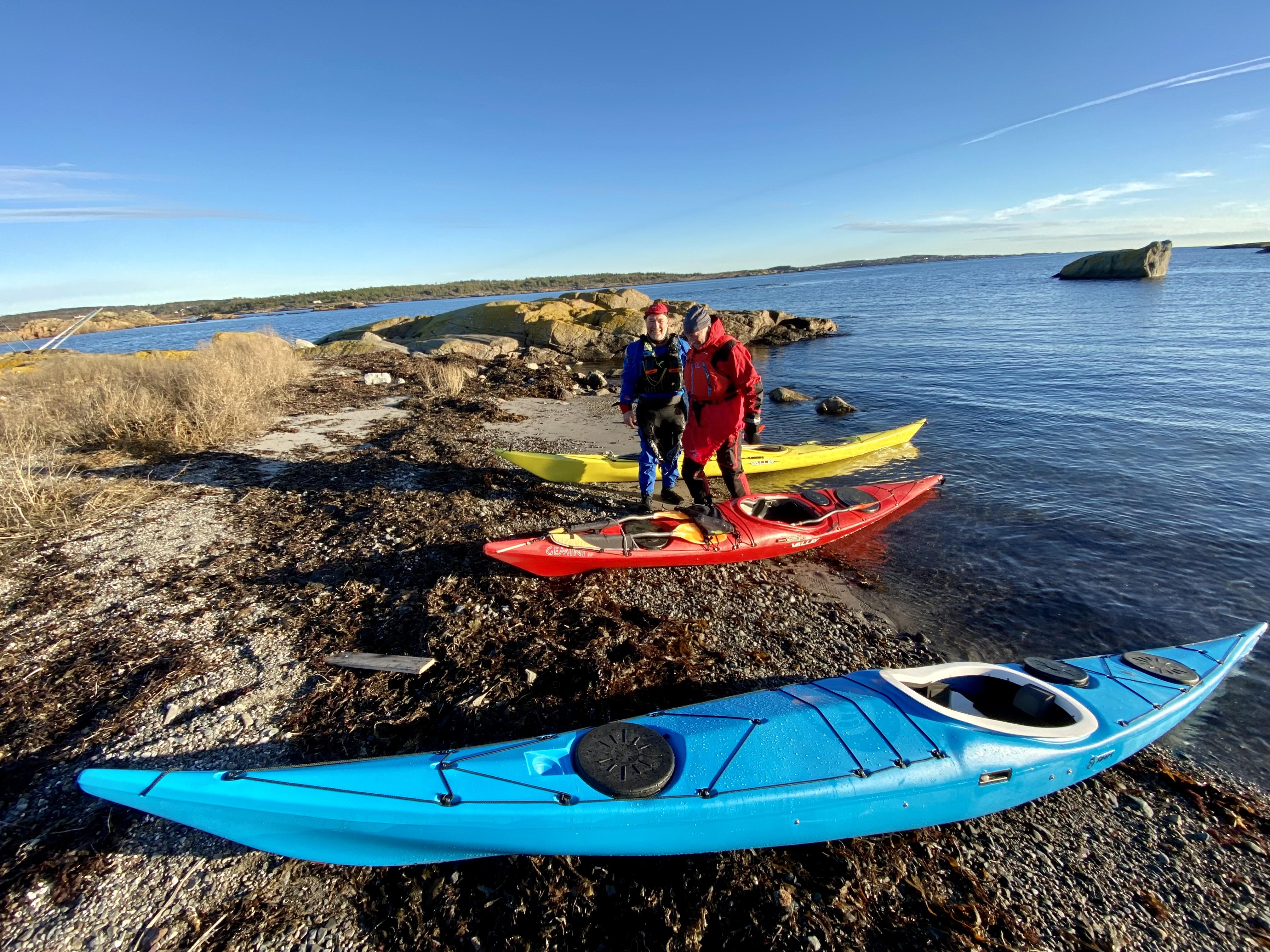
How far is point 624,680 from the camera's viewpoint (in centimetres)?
397

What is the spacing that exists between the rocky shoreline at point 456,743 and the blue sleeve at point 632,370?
6.27 feet

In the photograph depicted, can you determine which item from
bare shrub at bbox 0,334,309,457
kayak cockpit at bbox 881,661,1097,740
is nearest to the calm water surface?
kayak cockpit at bbox 881,661,1097,740

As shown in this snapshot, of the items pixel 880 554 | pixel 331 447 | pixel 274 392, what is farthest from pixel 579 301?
pixel 880 554

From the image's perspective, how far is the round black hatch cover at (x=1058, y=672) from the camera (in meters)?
3.54

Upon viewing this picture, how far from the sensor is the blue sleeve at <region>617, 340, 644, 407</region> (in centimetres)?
589

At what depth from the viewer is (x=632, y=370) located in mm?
5957

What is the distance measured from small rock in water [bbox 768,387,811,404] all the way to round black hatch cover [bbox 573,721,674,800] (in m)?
12.8

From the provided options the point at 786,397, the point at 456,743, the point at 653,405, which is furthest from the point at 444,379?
the point at 456,743

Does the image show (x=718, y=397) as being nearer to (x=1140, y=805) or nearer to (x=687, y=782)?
(x=687, y=782)

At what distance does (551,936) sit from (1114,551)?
7398 millimetres

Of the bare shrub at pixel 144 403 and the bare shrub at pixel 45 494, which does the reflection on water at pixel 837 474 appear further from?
the bare shrub at pixel 144 403

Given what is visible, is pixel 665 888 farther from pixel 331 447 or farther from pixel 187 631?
pixel 331 447

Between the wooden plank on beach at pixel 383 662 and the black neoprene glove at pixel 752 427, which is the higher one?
the black neoprene glove at pixel 752 427

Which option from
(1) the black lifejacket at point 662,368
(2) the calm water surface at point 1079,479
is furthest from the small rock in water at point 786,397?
(1) the black lifejacket at point 662,368
